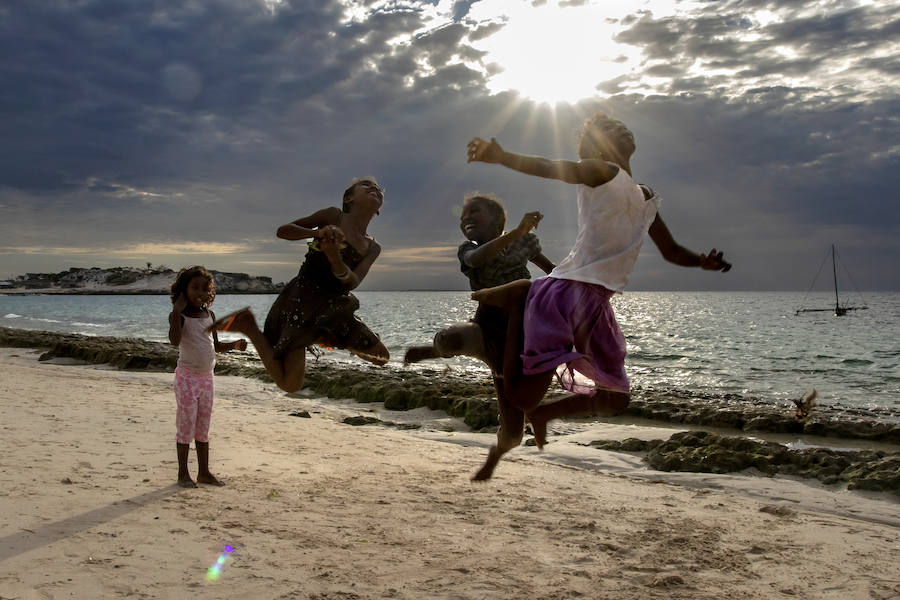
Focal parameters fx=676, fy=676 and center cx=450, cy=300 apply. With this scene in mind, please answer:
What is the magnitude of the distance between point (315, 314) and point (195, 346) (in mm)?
2601

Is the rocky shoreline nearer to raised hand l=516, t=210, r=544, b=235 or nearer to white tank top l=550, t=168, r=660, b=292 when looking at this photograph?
white tank top l=550, t=168, r=660, b=292

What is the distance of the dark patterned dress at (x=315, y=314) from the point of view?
18.3 ft

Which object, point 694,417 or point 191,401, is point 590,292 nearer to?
point 191,401

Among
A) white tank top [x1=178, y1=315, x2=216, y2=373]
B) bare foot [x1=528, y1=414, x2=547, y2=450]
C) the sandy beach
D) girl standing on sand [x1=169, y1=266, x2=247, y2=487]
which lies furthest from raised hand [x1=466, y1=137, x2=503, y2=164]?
white tank top [x1=178, y1=315, x2=216, y2=373]

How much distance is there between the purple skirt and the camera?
146 inches

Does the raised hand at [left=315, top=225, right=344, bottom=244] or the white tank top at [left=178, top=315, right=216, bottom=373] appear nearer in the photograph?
the raised hand at [left=315, top=225, right=344, bottom=244]

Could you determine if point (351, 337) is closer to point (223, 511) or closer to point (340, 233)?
point (340, 233)

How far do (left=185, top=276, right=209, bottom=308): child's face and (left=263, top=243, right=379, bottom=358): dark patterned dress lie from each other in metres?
1.72

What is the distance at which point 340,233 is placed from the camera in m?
4.64

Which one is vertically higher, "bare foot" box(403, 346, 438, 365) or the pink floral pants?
"bare foot" box(403, 346, 438, 365)

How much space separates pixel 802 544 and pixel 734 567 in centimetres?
141

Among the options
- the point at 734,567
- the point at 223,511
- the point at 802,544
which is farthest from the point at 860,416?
the point at 223,511

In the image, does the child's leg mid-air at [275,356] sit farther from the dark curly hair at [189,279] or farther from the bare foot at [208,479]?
the bare foot at [208,479]

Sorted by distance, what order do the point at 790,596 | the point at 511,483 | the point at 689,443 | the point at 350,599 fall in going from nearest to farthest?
the point at 350,599 → the point at 790,596 → the point at 511,483 → the point at 689,443
